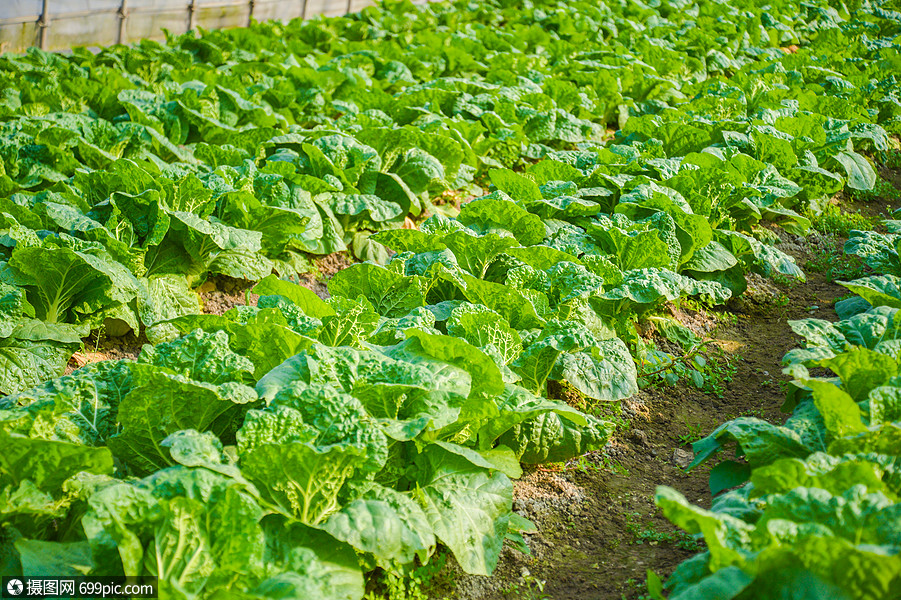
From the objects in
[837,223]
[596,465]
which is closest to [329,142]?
[596,465]

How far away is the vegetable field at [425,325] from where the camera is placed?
2.33 meters

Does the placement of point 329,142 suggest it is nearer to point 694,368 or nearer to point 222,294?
point 222,294

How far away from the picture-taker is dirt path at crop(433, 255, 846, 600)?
293cm

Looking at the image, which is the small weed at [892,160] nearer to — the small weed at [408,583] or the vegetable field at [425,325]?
the vegetable field at [425,325]

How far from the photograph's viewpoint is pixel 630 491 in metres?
3.53

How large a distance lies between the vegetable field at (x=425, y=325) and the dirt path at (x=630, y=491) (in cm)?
3

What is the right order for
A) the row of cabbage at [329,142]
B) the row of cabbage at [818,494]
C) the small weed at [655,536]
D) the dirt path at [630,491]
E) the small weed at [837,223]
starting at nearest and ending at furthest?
the row of cabbage at [818,494] → the dirt path at [630,491] → the small weed at [655,536] → the row of cabbage at [329,142] → the small weed at [837,223]

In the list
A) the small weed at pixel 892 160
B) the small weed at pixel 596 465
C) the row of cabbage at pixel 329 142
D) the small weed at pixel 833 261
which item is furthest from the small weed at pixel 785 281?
the small weed at pixel 892 160

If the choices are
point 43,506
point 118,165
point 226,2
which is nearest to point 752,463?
point 43,506

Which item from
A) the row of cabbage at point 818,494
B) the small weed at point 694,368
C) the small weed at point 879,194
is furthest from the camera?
the small weed at point 879,194

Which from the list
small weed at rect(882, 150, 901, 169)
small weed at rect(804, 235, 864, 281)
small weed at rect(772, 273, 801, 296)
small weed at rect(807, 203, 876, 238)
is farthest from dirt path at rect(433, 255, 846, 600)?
small weed at rect(882, 150, 901, 169)

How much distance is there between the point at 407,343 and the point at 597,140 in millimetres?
5132

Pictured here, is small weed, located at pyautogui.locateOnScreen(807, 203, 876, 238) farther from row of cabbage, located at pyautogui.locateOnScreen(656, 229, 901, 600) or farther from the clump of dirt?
the clump of dirt

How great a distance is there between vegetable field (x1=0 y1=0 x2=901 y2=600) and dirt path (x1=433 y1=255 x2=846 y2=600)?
0.03 meters
